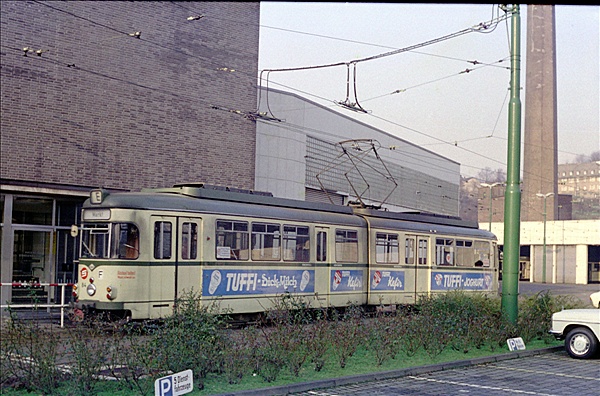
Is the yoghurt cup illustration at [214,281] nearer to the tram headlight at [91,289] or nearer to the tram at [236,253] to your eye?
the tram at [236,253]

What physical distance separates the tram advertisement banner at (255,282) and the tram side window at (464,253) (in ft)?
26.4

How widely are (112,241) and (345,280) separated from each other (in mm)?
7591

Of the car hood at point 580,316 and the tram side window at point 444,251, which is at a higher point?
the tram side window at point 444,251

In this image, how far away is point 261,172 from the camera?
100 ft

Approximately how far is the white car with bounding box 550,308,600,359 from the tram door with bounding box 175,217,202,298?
7.50 m

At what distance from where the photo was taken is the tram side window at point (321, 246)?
2027 centimetres

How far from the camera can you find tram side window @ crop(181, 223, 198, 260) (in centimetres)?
1647

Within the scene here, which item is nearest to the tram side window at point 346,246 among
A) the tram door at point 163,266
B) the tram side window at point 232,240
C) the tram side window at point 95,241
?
the tram side window at point 232,240

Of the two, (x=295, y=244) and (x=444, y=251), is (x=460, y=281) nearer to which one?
(x=444, y=251)

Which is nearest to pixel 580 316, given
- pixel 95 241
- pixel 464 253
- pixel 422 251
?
pixel 95 241

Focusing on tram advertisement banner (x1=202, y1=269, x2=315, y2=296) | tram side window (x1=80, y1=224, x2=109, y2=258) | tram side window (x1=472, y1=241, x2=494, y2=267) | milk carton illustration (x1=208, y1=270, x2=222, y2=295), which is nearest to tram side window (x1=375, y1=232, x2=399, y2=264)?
tram advertisement banner (x1=202, y1=269, x2=315, y2=296)

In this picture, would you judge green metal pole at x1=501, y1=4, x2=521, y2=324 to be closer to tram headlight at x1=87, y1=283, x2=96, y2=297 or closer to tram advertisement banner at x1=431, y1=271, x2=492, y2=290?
tram advertisement banner at x1=431, y1=271, x2=492, y2=290

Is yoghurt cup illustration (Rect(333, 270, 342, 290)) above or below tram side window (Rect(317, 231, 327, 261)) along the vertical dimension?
below

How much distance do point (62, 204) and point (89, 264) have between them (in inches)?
288
